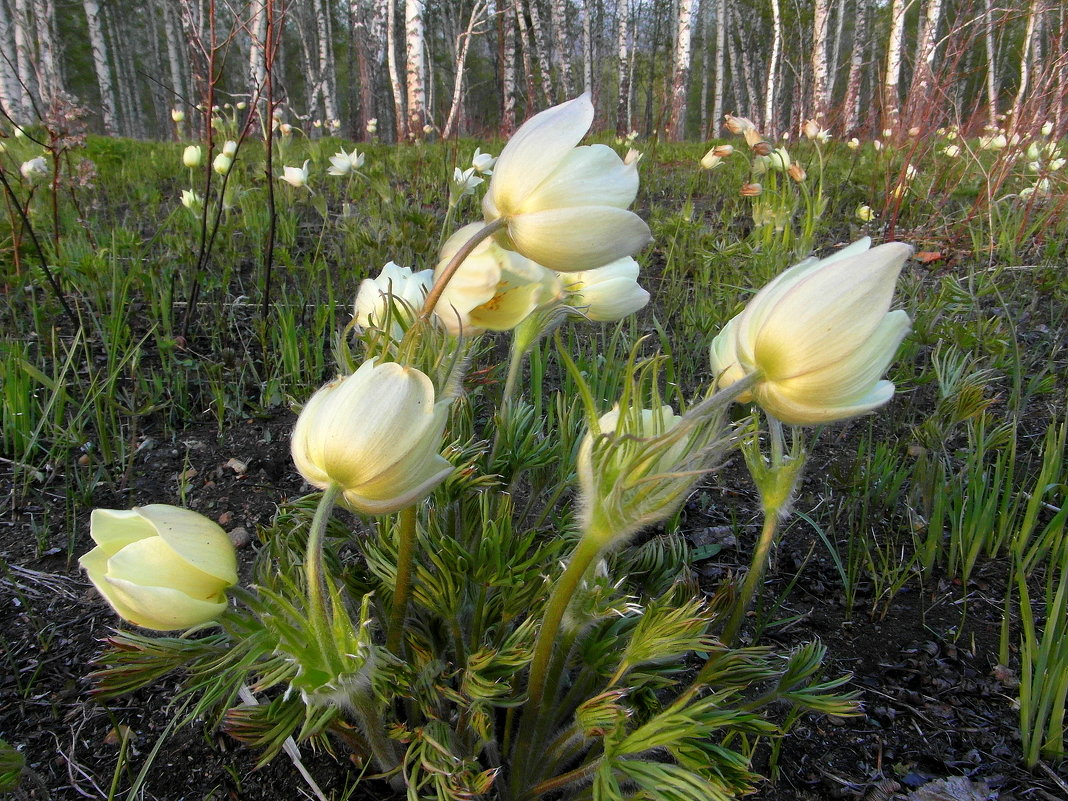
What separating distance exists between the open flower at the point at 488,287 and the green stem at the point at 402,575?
227mm

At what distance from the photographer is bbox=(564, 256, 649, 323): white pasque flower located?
1059 millimetres

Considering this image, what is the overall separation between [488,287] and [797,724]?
0.84 m

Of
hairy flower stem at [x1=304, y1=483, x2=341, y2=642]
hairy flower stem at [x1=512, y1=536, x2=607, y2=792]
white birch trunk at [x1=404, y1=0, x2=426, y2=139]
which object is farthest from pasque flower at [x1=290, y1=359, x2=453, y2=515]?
white birch trunk at [x1=404, y1=0, x2=426, y2=139]

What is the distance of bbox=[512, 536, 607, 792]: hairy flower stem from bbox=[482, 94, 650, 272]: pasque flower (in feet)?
0.96

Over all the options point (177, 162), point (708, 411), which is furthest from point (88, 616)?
point (177, 162)

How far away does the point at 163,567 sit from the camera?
2.10 feet

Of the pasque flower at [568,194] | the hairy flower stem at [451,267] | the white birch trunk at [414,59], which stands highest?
the white birch trunk at [414,59]

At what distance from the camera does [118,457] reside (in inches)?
65.2

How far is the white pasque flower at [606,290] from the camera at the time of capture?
106 centimetres

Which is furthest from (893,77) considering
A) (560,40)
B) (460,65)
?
(460,65)

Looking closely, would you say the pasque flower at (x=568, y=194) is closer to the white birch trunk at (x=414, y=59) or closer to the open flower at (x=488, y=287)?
the open flower at (x=488, y=287)

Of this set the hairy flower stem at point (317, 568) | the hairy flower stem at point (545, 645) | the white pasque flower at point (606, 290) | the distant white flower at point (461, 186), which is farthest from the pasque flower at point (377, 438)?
the distant white flower at point (461, 186)

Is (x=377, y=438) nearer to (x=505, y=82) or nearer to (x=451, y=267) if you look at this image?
(x=451, y=267)

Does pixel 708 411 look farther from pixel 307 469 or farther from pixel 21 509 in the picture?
pixel 21 509
